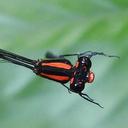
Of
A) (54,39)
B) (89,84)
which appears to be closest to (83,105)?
(89,84)

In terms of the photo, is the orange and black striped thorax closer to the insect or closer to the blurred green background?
the insect

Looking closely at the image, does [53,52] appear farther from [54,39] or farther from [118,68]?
[118,68]

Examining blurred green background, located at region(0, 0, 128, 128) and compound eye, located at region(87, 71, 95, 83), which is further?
blurred green background, located at region(0, 0, 128, 128)

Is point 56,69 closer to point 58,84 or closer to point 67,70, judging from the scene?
point 67,70

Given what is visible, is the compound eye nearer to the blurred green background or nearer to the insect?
the insect

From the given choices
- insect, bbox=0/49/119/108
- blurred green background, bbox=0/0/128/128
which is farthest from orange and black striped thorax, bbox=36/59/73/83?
blurred green background, bbox=0/0/128/128

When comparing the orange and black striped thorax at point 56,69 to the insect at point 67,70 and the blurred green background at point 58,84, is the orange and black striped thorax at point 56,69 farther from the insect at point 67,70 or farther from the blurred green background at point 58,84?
the blurred green background at point 58,84

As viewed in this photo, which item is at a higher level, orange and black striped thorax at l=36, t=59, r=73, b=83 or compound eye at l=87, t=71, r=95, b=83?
compound eye at l=87, t=71, r=95, b=83

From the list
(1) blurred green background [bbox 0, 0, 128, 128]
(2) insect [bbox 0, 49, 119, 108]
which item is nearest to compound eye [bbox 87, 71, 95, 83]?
(2) insect [bbox 0, 49, 119, 108]
